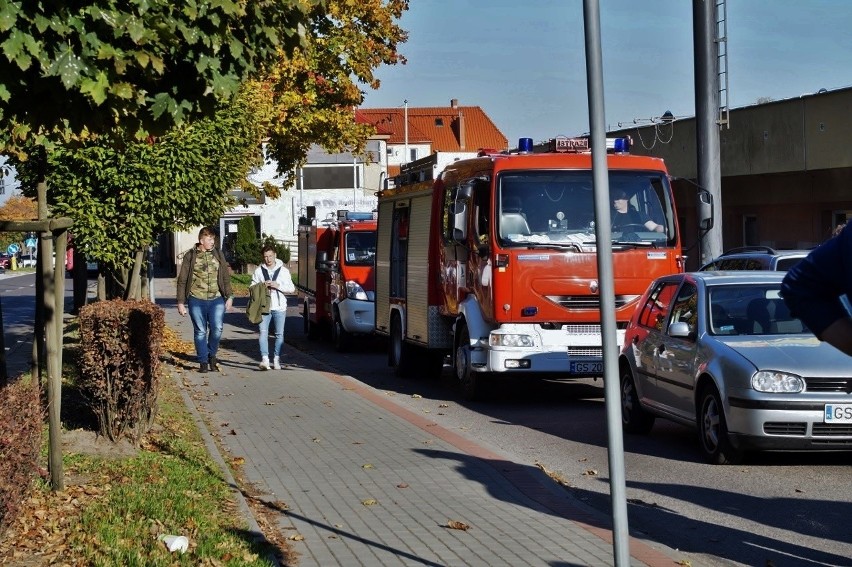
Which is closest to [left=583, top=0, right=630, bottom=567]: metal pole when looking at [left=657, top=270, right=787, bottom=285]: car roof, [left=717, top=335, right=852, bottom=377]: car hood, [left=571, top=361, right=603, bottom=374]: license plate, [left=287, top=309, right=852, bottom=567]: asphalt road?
[left=287, top=309, right=852, bottom=567]: asphalt road

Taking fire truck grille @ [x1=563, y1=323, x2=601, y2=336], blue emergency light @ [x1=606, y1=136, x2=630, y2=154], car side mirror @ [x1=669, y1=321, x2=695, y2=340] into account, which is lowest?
fire truck grille @ [x1=563, y1=323, x2=601, y2=336]

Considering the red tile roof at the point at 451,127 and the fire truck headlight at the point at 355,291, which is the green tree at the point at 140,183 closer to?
the fire truck headlight at the point at 355,291

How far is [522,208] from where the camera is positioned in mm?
14961

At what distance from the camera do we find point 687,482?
9.88 m

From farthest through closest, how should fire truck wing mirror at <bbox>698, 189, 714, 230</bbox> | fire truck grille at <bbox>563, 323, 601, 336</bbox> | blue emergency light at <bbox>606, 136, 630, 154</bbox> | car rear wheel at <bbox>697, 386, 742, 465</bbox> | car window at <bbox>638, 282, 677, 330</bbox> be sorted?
1. blue emergency light at <bbox>606, 136, 630, 154</bbox>
2. fire truck grille at <bbox>563, 323, 601, 336</bbox>
3. fire truck wing mirror at <bbox>698, 189, 714, 230</bbox>
4. car window at <bbox>638, 282, 677, 330</bbox>
5. car rear wheel at <bbox>697, 386, 742, 465</bbox>

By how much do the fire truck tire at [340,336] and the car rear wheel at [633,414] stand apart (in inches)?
454

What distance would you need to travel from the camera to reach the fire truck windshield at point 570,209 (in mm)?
14930

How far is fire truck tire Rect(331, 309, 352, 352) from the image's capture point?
78.6 ft

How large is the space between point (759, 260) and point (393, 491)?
367 inches

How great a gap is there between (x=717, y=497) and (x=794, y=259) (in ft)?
26.7

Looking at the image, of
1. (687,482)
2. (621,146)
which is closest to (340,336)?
(621,146)

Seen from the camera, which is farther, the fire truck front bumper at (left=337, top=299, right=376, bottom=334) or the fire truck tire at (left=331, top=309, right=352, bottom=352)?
the fire truck tire at (left=331, top=309, right=352, bottom=352)

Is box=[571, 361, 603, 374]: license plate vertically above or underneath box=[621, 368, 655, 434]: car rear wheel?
above

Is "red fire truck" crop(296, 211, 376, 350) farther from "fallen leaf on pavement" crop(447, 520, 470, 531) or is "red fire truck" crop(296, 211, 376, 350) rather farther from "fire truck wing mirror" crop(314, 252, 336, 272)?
"fallen leaf on pavement" crop(447, 520, 470, 531)
